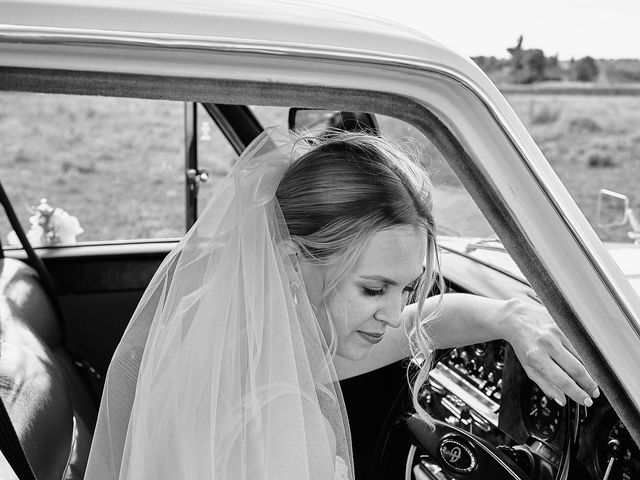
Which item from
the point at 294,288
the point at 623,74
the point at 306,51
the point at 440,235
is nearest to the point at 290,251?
the point at 294,288

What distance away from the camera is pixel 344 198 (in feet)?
4.55

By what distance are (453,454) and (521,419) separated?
0.31 m

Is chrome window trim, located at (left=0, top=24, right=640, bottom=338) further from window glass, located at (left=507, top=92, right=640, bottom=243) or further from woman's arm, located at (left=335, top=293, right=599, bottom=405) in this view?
window glass, located at (left=507, top=92, right=640, bottom=243)

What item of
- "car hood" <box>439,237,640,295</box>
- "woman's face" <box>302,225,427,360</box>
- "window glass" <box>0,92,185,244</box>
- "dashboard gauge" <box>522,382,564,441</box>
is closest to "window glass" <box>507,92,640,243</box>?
"window glass" <box>0,92,185,244</box>

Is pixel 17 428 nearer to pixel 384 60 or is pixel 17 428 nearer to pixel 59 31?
pixel 59 31

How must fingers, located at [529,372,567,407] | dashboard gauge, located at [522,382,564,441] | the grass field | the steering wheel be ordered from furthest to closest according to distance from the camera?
1. the grass field
2. dashboard gauge, located at [522,382,564,441]
3. the steering wheel
4. fingers, located at [529,372,567,407]

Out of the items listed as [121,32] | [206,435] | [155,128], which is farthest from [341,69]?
[155,128]

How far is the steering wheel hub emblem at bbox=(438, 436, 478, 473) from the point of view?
1501 mm

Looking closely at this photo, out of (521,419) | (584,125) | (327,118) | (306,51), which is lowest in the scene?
(584,125)

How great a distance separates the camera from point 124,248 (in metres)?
3.04

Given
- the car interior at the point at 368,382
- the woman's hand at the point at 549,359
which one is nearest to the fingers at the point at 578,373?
the woman's hand at the point at 549,359

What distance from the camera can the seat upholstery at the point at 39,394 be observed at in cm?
147

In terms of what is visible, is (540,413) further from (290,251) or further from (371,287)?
(290,251)

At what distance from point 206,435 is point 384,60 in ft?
2.04
